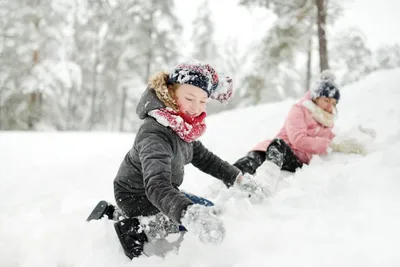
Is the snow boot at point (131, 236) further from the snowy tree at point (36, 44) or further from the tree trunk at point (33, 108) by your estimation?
the tree trunk at point (33, 108)

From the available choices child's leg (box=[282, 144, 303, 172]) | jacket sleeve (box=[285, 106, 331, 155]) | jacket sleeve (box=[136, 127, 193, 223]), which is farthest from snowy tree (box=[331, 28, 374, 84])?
jacket sleeve (box=[136, 127, 193, 223])

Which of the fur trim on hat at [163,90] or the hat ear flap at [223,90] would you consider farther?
the hat ear flap at [223,90]

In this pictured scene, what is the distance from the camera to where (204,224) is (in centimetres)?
168

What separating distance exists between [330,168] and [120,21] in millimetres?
18047

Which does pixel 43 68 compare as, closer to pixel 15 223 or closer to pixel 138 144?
pixel 15 223

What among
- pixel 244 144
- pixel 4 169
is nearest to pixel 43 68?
pixel 4 169

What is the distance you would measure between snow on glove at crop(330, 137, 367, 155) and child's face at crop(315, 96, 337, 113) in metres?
0.47

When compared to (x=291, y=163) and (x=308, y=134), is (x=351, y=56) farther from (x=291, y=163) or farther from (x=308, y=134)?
(x=291, y=163)

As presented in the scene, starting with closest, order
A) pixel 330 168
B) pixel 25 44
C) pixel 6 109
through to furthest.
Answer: pixel 330 168
pixel 25 44
pixel 6 109

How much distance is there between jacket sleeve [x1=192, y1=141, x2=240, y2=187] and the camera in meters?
2.85

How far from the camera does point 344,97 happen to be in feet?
25.5

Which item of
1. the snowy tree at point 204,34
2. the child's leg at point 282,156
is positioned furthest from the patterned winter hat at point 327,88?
the snowy tree at point 204,34

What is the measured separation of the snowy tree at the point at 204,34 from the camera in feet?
86.6

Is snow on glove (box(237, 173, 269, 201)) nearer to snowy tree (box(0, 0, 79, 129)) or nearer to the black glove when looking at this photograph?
the black glove
